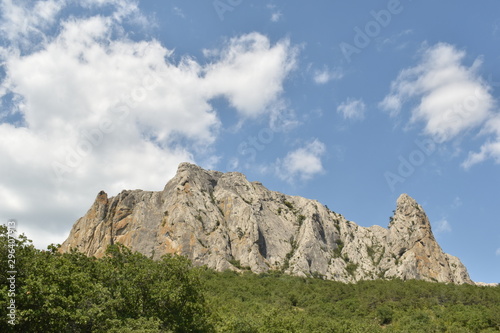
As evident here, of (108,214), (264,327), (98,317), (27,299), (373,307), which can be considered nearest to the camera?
(27,299)

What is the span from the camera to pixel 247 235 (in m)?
161

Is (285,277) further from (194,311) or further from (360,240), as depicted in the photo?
(194,311)

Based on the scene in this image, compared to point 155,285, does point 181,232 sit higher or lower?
higher

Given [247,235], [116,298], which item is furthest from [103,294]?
[247,235]

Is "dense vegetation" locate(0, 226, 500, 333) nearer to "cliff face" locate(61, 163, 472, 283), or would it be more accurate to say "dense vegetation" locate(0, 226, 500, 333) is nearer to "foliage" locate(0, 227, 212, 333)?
"foliage" locate(0, 227, 212, 333)

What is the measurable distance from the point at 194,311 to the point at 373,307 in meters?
75.6

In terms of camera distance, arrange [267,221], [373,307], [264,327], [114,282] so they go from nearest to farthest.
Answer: [114,282], [264,327], [373,307], [267,221]

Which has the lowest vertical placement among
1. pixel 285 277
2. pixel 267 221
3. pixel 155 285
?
pixel 155 285

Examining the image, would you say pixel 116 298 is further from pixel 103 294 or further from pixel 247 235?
pixel 247 235

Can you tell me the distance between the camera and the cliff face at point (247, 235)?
152000 millimetres

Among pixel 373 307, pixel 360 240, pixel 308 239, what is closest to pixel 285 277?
pixel 308 239

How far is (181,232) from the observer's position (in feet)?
491

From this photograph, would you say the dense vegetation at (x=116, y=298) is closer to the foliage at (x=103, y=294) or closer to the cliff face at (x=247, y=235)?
the foliage at (x=103, y=294)

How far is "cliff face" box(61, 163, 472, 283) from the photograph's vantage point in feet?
499
